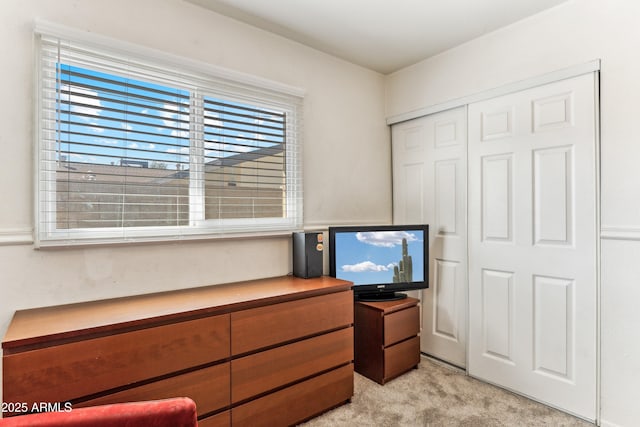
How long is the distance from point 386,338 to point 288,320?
0.86 m

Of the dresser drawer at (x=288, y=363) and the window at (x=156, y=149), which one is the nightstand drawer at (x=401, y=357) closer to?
the dresser drawer at (x=288, y=363)

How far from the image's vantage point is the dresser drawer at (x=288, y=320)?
1.75 meters

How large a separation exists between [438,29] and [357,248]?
1647 millimetres

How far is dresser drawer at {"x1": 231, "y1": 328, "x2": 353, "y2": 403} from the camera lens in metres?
→ 1.75

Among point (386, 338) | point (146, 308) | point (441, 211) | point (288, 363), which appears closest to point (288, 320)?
point (288, 363)

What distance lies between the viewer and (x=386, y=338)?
2420 mm

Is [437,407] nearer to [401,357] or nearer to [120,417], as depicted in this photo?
[401,357]

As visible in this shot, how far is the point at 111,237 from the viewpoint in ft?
5.92

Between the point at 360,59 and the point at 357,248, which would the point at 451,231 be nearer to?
the point at 357,248

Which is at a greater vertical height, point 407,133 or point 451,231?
point 407,133

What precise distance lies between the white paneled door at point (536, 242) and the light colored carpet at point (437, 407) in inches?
4.6

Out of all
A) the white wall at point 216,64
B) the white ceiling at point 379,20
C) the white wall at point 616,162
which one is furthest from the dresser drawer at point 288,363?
the white ceiling at point 379,20

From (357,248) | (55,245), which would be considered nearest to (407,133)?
(357,248)

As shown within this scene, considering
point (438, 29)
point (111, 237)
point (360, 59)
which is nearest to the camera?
point (111, 237)
